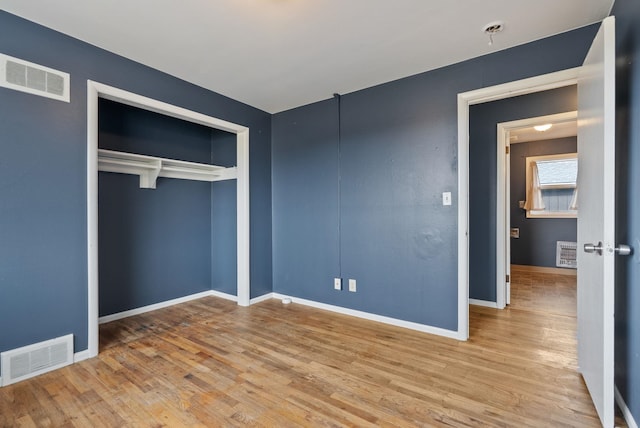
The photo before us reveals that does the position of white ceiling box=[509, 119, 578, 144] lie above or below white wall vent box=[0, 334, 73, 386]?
above

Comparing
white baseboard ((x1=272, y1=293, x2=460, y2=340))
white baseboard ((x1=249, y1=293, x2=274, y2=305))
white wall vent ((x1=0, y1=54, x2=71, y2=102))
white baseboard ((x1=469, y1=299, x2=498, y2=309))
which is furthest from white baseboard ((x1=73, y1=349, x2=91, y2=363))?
white baseboard ((x1=469, y1=299, x2=498, y2=309))

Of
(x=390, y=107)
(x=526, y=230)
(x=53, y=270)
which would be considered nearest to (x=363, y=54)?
(x=390, y=107)

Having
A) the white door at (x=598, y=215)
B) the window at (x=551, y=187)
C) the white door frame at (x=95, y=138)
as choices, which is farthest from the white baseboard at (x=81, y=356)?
the window at (x=551, y=187)

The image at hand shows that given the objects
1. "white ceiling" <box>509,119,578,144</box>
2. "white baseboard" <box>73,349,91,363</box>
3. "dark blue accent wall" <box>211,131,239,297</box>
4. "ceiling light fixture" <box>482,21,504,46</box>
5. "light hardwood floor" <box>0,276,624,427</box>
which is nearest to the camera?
"light hardwood floor" <box>0,276,624,427</box>

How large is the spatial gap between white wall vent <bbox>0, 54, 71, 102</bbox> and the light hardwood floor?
1.99 meters

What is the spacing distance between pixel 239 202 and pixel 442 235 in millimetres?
2341

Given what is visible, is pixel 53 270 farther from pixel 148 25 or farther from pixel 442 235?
pixel 442 235

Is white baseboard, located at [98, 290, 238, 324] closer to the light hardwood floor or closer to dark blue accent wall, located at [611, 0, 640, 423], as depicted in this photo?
the light hardwood floor

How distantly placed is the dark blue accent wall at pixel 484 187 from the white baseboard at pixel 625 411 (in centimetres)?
192

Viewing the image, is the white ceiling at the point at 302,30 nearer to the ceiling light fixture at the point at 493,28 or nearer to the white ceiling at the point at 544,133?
the ceiling light fixture at the point at 493,28

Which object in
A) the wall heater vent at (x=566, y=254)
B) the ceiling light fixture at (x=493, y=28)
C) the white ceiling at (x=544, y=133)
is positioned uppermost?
the white ceiling at (x=544, y=133)

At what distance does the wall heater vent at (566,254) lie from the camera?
543 cm

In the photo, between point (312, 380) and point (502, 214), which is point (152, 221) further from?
point (502, 214)

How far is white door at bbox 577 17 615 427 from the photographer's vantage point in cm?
143
